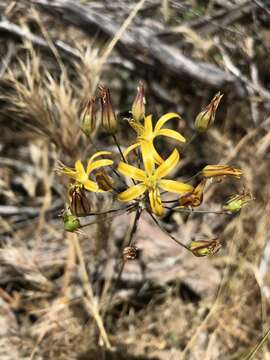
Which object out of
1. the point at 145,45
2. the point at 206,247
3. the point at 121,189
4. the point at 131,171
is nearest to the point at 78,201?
the point at 131,171

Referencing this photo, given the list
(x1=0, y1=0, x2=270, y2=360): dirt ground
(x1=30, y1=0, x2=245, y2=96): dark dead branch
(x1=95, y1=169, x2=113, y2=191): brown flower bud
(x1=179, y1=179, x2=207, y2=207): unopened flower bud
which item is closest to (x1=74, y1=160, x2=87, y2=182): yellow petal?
(x1=95, y1=169, x2=113, y2=191): brown flower bud

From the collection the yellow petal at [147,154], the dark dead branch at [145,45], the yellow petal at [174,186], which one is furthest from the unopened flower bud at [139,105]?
the dark dead branch at [145,45]

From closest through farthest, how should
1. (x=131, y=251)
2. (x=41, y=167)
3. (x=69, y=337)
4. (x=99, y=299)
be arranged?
1. (x=131, y=251)
2. (x=69, y=337)
3. (x=99, y=299)
4. (x=41, y=167)

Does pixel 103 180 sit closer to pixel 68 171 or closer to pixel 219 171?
pixel 68 171

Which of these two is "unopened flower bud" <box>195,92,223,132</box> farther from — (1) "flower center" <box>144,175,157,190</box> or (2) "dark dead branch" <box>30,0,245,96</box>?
(2) "dark dead branch" <box>30,0,245,96</box>

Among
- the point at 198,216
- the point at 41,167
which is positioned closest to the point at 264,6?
the point at 198,216

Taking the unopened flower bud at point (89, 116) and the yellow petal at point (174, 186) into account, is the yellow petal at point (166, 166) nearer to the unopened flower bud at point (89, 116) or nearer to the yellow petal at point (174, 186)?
the yellow petal at point (174, 186)

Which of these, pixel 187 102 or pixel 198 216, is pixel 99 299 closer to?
pixel 198 216
